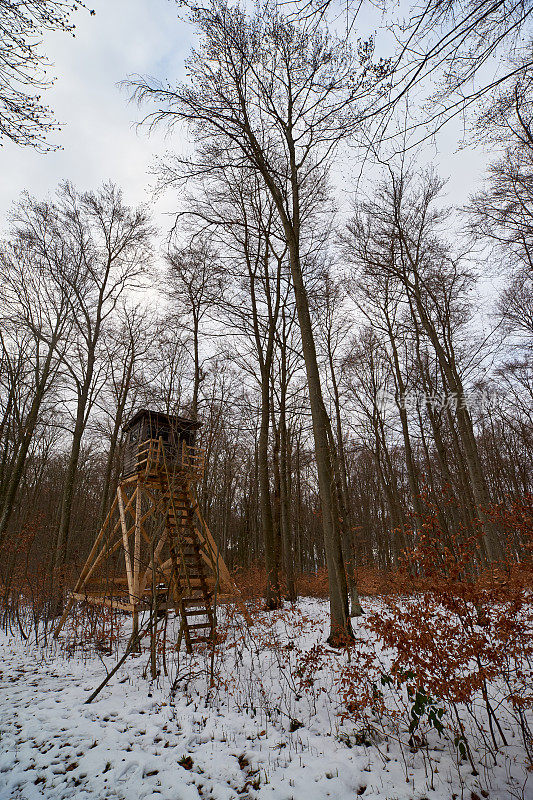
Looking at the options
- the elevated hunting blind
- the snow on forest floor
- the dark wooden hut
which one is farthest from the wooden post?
the snow on forest floor

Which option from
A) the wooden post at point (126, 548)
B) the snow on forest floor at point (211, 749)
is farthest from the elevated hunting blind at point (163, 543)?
the snow on forest floor at point (211, 749)

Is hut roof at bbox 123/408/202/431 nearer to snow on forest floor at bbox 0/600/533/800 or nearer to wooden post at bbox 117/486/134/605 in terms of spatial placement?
wooden post at bbox 117/486/134/605

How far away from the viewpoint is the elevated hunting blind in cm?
630

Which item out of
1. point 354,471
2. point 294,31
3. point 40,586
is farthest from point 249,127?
point 354,471

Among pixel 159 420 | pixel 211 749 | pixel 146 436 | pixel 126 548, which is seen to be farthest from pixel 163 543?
pixel 211 749

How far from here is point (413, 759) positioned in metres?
3.10

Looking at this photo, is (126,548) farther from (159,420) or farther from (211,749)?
(211,749)

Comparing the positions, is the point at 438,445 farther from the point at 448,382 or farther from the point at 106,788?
the point at 106,788

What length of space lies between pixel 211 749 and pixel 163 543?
6.34 meters

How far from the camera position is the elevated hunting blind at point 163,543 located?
20.7 ft

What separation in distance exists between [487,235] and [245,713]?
12.7 m

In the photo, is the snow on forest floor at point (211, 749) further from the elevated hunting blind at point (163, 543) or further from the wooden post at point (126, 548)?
the wooden post at point (126, 548)

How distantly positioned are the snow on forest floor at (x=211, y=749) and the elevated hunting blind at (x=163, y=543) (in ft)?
3.68

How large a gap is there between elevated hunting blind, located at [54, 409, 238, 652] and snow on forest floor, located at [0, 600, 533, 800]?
44.2 inches
